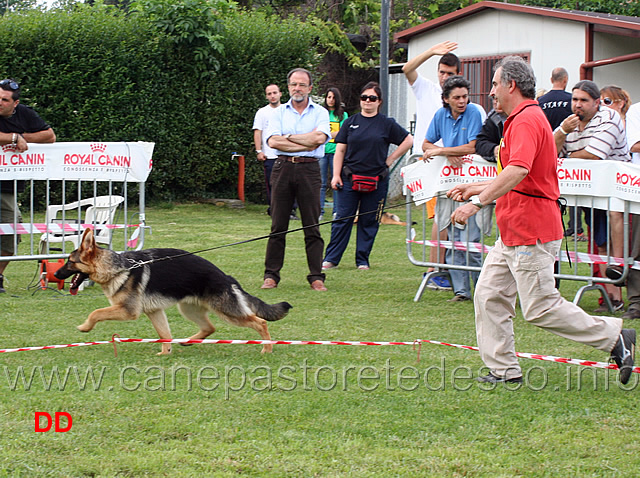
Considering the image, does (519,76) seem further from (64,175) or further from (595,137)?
(64,175)

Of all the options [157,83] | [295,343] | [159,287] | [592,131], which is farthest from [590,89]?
[157,83]

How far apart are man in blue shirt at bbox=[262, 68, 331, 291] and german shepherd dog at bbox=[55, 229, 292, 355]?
2.78m

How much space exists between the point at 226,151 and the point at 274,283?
8.60 meters

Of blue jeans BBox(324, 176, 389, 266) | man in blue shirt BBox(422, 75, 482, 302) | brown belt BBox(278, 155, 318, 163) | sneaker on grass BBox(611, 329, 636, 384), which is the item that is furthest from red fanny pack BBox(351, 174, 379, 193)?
sneaker on grass BBox(611, 329, 636, 384)

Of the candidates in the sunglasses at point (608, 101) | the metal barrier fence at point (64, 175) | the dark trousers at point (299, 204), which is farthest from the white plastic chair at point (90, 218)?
the sunglasses at point (608, 101)

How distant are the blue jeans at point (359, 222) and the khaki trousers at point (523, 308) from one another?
188 inches

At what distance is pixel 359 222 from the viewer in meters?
10.0

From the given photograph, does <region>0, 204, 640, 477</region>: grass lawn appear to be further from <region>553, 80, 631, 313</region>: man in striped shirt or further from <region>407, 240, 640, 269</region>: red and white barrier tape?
<region>553, 80, 631, 313</region>: man in striped shirt

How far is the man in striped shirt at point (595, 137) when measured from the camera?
24.8ft

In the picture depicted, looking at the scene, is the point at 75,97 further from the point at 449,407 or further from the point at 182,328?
the point at 449,407

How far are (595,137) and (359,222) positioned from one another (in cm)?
319

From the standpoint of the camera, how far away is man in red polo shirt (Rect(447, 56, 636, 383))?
4.88 metres

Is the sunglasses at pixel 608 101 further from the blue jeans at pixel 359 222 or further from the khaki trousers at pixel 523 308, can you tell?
the khaki trousers at pixel 523 308

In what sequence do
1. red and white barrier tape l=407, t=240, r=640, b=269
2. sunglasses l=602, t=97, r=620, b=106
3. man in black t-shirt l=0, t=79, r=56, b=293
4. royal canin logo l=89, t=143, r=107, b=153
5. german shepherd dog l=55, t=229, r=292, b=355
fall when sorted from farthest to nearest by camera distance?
sunglasses l=602, t=97, r=620, b=106
royal canin logo l=89, t=143, r=107, b=153
man in black t-shirt l=0, t=79, r=56, b=293
red and white barrier tape l=407, t=240, r=640, b=269
german shepherd dog l=55, t=229, r=292, b=355
